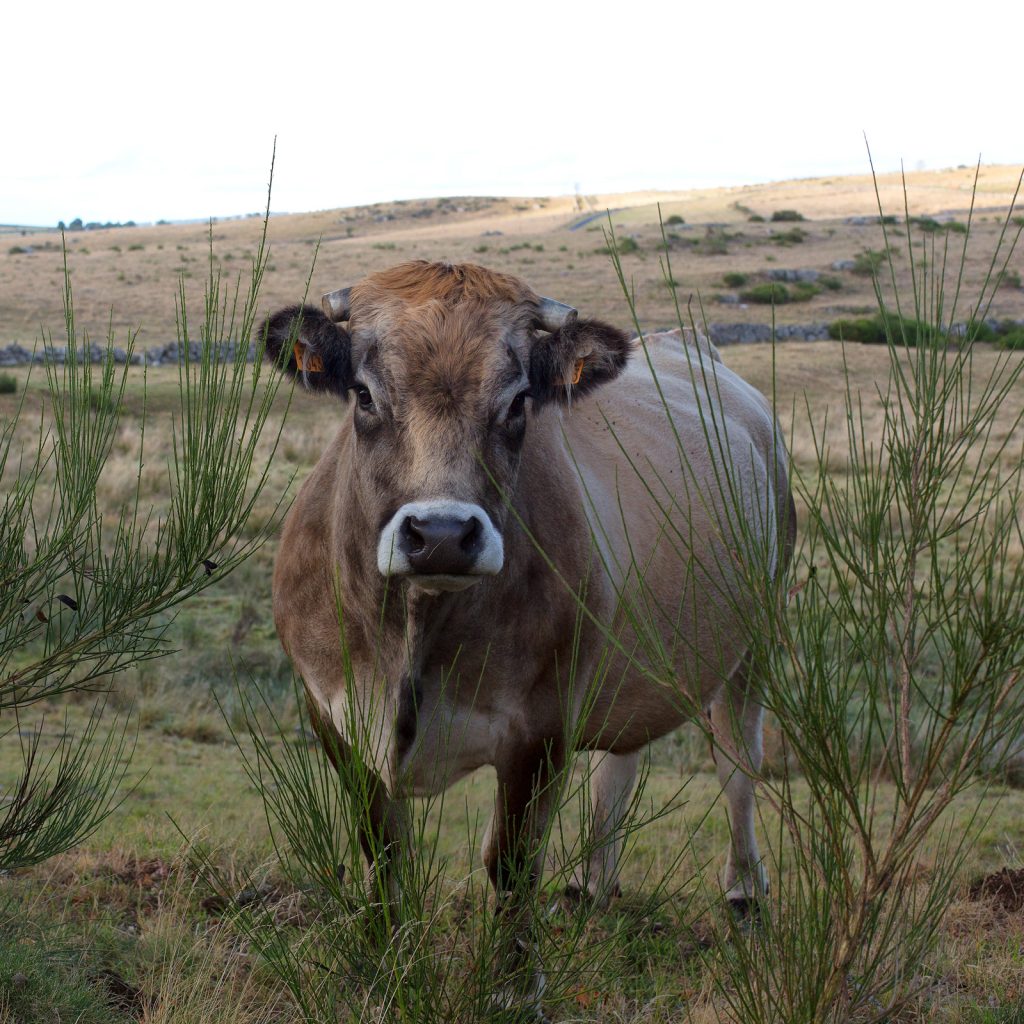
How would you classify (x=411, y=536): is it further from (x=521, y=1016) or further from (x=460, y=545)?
(x=521, y=1016)

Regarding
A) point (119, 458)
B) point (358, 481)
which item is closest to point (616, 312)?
point (119, 458)

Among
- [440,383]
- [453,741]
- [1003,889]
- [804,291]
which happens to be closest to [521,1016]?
[453,741]

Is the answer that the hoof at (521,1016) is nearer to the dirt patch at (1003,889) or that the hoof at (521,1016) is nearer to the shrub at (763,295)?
the dirt patch at (1003,889)

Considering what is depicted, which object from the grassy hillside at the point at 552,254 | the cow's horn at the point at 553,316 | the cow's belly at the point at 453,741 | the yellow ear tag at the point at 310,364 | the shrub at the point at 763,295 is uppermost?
the grassy hillside at the point at 552,254

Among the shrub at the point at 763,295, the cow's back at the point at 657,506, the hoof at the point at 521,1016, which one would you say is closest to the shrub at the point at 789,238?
the shrub at the point at 763,295

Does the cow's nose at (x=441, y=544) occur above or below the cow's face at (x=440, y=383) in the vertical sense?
below

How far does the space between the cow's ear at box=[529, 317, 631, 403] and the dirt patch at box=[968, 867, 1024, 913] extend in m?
3.40

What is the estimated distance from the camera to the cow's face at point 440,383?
370 cm

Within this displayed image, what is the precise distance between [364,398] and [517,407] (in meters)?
0.58

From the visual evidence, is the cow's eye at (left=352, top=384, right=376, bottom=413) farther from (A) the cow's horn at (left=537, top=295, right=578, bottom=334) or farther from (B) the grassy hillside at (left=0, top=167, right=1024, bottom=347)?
(B) the grassy hillside at (left=0, top=167, right=1024, bottom=347)

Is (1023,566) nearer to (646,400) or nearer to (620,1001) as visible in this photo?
(620,1001)

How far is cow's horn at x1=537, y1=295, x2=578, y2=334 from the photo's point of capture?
4.66 metres

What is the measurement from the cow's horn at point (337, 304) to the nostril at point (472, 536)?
1.39 meters

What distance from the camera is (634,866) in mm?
6898
